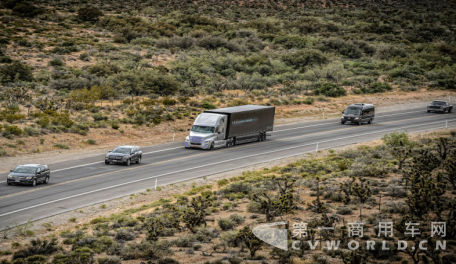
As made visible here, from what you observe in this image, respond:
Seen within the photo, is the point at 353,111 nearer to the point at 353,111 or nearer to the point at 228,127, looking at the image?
the point at 353,111

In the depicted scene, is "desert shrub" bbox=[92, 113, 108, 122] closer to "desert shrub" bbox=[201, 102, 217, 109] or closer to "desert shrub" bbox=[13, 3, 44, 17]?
"desert shrub" bbox=[201, 102, 217, 109]

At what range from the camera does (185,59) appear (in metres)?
76.9

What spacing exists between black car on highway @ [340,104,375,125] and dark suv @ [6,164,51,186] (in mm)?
33920

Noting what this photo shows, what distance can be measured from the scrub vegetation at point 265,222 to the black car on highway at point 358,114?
21535 millimetres

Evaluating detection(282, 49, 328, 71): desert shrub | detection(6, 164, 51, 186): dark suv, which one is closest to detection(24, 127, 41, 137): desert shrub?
detection(6, 164, 51, 186): dark suv

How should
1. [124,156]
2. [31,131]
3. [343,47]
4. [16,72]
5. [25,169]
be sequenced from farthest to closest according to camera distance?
[343,47] < [16,72] < [31,131] < [124,156] < [25,169]

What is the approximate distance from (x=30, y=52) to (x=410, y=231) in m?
68.3

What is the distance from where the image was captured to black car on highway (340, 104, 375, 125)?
51.2m

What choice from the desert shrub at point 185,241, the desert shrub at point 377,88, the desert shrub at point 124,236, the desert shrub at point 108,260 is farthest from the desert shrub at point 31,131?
the desert shrub at point 377,88

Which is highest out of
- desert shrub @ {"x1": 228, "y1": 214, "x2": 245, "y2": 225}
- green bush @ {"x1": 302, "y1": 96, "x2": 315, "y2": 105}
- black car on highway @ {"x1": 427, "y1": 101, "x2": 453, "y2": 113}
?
black car on highway @ {"x1": 427, "y1": 101, "x2": 453, "y2": 113}

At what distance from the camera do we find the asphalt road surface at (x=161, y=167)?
2428 centimetres

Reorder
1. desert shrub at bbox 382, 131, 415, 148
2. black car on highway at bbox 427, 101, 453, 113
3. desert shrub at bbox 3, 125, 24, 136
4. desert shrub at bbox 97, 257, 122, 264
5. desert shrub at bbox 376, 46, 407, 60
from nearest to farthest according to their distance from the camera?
desert shrub at bbox 97, 257, 122, 264 → desert shrub at bbox 382, 131, 415, 148 → desert shrub at bbox 3, 125, 24, 136 → black car on highway at bbox 427, 101, 453, 113 → desert shrub at bbox 376, 46, 407, 60

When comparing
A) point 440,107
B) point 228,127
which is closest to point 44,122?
point 228,127

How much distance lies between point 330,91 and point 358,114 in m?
16.0
